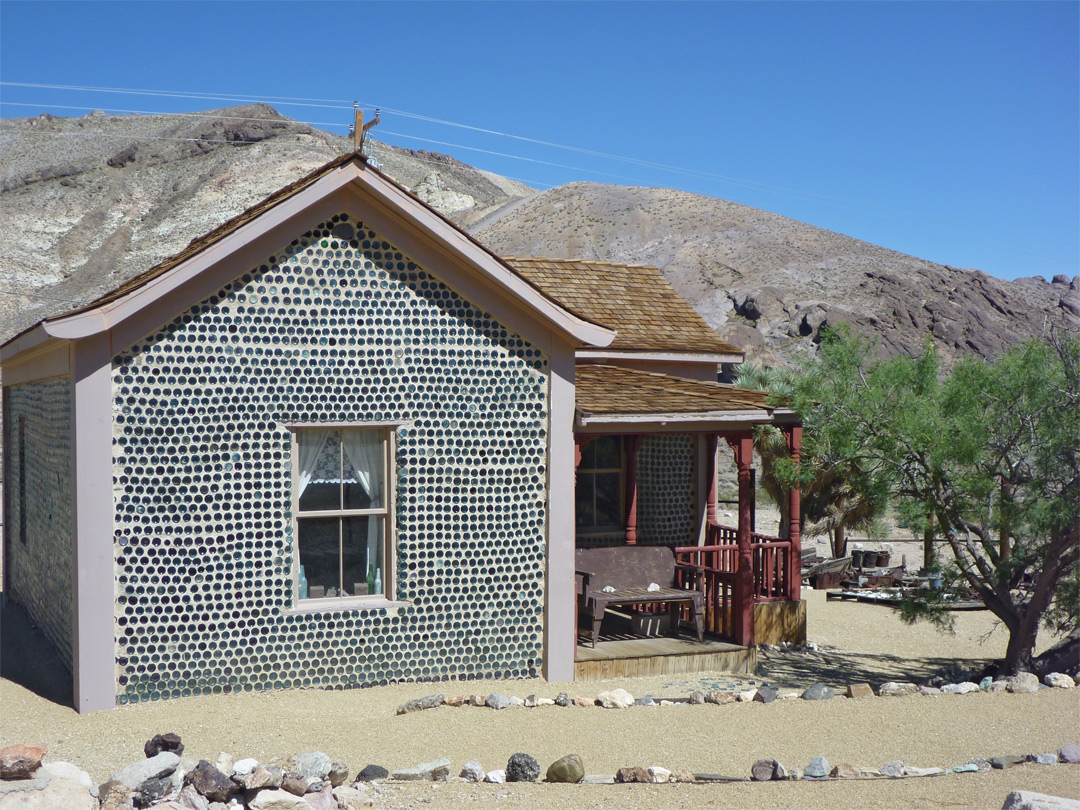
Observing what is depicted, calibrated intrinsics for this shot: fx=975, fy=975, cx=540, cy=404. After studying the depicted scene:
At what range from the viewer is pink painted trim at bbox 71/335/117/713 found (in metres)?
8.26

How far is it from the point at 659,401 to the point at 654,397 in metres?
0.16

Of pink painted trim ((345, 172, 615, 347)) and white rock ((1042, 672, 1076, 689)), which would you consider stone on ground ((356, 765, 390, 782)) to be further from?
white rock ((1042, 672, 1076, 689))

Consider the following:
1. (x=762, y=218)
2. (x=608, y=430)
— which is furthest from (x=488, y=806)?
(x=762, y=218)

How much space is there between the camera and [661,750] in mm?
7398

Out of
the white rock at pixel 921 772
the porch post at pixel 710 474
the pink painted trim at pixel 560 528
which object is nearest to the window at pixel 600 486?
the porch post at pixel 710 474

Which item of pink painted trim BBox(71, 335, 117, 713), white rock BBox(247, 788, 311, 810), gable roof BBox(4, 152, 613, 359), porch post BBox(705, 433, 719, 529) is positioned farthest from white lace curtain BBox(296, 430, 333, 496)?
porch post BBox(705, 433, 719, 529)

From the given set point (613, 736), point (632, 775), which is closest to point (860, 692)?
point (613, 736)

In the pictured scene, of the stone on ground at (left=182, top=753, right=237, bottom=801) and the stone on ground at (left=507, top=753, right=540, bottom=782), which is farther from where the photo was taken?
the stone on ground at (left=507, top=753, right=540, bottom=782)

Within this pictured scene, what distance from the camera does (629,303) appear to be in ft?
47.1

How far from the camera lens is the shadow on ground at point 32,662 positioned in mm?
9031

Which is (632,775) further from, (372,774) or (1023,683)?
(1023,683)

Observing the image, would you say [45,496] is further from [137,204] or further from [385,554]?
[137,204]

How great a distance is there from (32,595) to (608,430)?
7351 millimetres

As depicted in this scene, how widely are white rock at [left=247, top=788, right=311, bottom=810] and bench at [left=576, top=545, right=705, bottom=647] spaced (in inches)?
205
